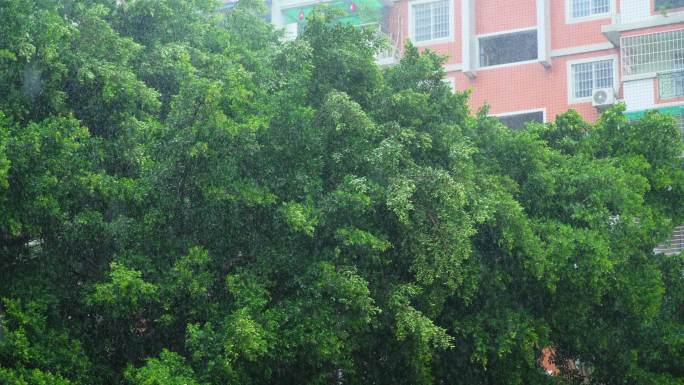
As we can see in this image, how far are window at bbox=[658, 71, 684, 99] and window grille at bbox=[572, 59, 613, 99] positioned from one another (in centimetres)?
504

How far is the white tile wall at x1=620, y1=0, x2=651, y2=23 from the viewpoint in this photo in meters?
29.4

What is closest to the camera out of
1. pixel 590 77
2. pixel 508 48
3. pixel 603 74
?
pixel 603 74

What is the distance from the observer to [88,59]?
16.9m

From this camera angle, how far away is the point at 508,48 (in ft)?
115

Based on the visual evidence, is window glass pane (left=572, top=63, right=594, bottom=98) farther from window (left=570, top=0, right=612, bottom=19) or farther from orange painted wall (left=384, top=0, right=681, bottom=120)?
window (left=570, top=0, right=612, bottom=19)

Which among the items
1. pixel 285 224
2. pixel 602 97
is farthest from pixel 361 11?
pixel 285 224

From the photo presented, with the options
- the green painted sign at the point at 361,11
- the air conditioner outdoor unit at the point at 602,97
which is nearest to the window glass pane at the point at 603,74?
the air conditioner outdoor unit at the point at 602,97

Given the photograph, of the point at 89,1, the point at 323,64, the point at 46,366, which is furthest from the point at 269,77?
the point at 46,366

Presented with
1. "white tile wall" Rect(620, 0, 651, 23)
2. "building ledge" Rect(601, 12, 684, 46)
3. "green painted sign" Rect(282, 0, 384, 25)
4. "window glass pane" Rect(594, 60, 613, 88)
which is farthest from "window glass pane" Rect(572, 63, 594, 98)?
"green painted sign" Rect(282, 0, 384, 25)

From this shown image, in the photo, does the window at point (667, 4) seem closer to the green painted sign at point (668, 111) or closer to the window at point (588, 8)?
the green painted sign at point (668, 111)

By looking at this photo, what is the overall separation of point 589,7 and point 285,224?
20.2 metres

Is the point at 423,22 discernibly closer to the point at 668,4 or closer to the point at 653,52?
the point at 668,4

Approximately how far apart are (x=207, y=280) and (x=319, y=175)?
107 inches

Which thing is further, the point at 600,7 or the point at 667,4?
the point at 600,7
